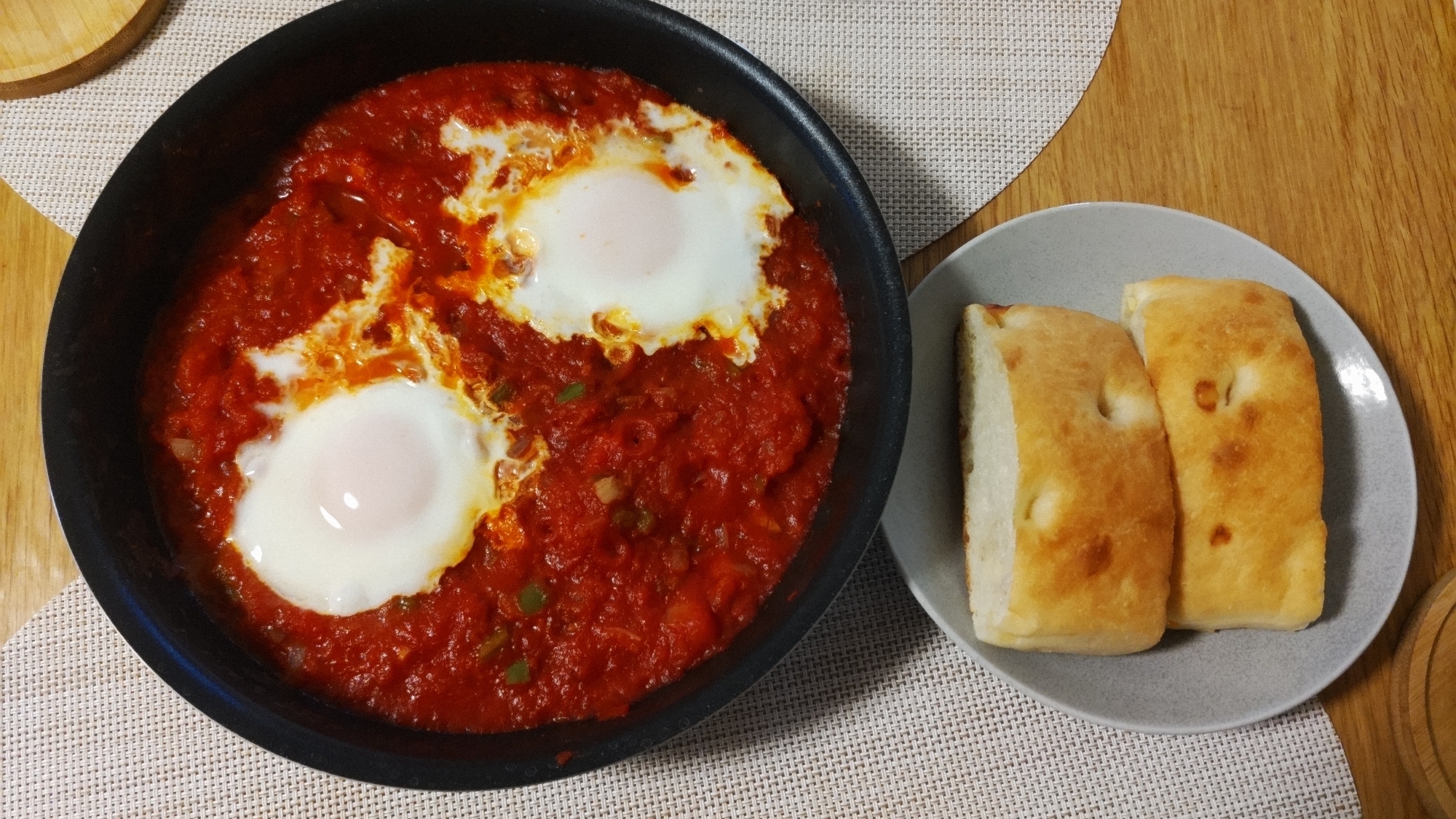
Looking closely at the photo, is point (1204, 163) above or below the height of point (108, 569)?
above

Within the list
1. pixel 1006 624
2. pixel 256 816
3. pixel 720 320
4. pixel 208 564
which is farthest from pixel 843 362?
pixel 256 816

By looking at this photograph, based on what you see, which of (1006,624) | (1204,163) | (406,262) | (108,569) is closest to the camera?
(108,569)

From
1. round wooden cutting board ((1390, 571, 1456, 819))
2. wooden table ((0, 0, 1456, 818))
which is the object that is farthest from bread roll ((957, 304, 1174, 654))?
round wooden cutting board ((1390, 571, 1456, 819))

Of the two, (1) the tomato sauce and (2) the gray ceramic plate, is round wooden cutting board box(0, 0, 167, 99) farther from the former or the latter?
(2) the gray ceramic plate

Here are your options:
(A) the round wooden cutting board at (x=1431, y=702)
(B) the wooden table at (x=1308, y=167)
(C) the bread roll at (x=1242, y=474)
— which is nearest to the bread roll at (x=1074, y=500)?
(C) the bread roll at (x=1242, y=474)

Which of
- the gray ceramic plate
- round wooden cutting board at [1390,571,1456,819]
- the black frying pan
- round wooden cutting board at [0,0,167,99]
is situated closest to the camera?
the black frying pan

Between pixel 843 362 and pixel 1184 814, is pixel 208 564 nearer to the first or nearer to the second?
pixel 843 362
